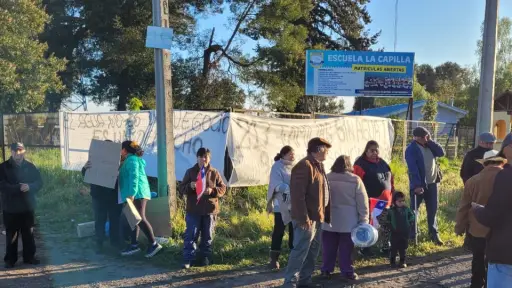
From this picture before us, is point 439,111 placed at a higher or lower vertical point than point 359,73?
lower

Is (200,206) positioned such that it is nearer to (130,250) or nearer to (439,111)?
(130,250)

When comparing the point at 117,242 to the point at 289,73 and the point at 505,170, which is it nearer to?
the point at 505,170

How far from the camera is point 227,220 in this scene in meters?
7.59

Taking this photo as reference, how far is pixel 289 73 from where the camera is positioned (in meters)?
23.4

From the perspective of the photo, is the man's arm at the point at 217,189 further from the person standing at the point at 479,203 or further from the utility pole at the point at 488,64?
the utility pole at the point at 488,64

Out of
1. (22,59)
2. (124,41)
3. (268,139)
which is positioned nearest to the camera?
(268,139)

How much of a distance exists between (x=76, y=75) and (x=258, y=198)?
1887 centimetres

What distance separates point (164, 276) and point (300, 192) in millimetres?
2052

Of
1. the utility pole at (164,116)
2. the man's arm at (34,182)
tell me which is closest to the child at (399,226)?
the utility pole at (164,116)

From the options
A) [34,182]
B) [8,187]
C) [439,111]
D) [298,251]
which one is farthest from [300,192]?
[439,111]

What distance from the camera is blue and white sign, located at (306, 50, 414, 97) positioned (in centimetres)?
1570

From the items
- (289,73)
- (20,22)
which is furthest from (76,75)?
(289,73)

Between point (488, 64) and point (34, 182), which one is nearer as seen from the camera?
point (34, 182)

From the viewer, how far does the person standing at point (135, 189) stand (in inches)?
237
